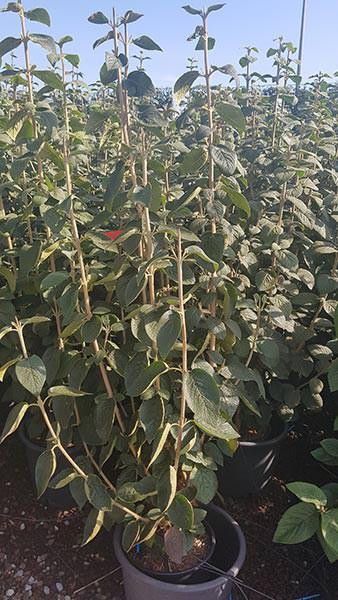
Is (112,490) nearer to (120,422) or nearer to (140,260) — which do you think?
(120,422)

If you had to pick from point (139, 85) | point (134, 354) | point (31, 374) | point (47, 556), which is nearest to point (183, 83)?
point (139, 85)

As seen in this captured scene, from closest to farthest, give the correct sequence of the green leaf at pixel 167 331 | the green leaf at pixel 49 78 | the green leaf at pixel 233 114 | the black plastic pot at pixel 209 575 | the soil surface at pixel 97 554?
1. the green leaf at pixel 167 331
2. the green leaf at pixel 233 114
3. the green leaf at pixel 49 78
4. the black plastic pot at pixel 209 575
5. the soil surface at pixel 97 554

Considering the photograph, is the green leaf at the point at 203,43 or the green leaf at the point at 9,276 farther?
the green leaf at the point at 9,276

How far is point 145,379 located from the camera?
1.71m

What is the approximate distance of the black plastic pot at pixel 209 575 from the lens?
1.98 metres

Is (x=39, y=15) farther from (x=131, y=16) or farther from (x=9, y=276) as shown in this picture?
(x=9, y=276)

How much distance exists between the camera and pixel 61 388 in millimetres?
1804

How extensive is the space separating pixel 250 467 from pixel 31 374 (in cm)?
149

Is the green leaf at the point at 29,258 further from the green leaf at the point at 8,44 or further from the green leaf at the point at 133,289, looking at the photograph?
the green leaf at the point at 8,44

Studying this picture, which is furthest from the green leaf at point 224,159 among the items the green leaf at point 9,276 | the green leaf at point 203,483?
the green leaf at point 203,483

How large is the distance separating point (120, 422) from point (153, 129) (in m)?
1.14

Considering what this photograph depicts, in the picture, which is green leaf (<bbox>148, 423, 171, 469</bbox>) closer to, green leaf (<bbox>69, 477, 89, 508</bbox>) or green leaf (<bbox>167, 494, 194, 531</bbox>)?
green leaf (<bbox>167, 494, 194, 531</bbox>)

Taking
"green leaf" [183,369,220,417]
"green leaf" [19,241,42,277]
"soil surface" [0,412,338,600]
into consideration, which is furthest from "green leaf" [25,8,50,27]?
"soil surface" [0,412,338,600]

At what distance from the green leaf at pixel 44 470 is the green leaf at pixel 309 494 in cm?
81
